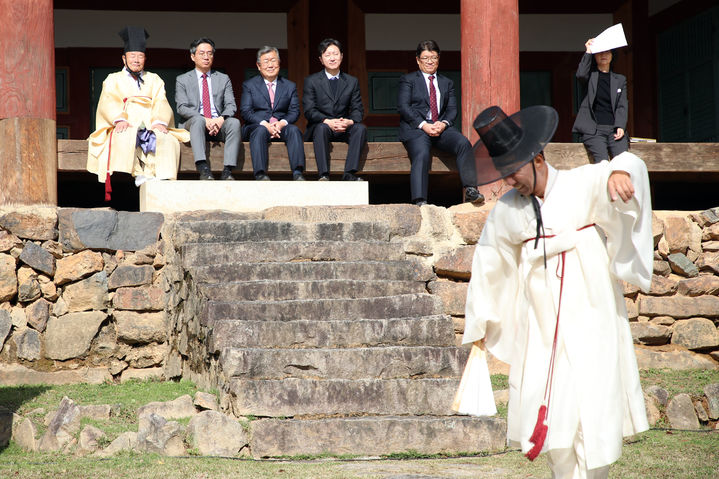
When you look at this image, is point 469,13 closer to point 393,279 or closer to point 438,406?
point 393,279

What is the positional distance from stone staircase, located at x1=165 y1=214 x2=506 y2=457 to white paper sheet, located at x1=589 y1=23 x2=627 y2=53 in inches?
108

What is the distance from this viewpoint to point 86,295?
8.08 metres

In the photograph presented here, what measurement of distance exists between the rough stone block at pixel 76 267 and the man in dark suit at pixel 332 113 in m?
2.04

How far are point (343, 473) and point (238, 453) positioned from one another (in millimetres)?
729

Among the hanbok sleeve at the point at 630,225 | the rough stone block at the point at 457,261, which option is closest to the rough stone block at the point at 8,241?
the rough stone block at the point at 457,261

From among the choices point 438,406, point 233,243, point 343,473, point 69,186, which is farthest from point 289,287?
point 69,186

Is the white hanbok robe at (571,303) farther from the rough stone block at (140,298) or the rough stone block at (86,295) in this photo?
the rough stone block at (86,295)

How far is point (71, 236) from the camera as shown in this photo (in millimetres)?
8078

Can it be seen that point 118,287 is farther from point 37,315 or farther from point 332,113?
point 332,113

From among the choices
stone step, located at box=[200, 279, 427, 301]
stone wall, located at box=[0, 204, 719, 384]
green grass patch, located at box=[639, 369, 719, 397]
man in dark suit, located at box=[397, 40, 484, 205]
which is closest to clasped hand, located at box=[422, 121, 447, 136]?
man in dark suit, located at box=[397, 40, 484, 205]

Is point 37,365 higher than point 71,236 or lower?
lower

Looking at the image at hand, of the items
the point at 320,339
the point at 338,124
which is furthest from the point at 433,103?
the point at 320,339

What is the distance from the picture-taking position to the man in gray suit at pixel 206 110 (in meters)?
8.55

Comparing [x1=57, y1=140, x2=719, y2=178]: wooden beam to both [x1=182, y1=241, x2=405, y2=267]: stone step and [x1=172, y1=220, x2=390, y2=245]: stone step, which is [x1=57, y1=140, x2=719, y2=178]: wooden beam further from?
[x1=182, y1=241, x2=405, y2=267]: stone step
